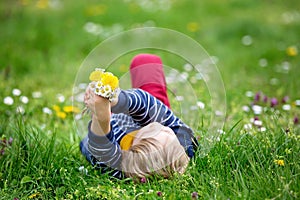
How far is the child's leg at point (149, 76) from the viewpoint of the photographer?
2.31 meters

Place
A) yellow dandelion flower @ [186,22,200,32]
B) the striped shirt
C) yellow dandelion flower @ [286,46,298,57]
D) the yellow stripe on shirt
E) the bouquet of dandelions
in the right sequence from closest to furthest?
the bouquet of dandelions < the striped shirt < the yellow stripe on shirt < yellow dandelion flower @ [286,46,298,57] < yellow dandelion flower @ [186,22,200,32]

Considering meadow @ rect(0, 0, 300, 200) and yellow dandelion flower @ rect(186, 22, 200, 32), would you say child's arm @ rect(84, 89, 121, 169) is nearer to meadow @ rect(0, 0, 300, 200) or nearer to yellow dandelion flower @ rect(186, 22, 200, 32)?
meadow @ rect(0, 0, 300, 200)

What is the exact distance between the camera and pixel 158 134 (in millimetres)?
1809

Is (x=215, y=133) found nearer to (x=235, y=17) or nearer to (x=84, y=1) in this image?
(x=235, y=17)

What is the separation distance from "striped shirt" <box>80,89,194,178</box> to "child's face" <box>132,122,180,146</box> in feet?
0.24

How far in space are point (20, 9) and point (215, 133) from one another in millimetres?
3566

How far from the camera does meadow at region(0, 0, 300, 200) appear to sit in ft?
5.84

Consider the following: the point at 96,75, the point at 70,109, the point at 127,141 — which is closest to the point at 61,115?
the point at 70,109

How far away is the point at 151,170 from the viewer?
181 cm

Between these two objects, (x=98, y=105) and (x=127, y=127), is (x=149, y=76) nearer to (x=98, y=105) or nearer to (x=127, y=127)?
(x=127, y=127)

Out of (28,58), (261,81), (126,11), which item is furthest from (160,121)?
(126,11)

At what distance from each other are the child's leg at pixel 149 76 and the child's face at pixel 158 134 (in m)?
0.43

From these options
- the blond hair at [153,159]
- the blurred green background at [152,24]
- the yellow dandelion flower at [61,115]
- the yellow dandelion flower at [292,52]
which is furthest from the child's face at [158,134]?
the yellow dandelion flower at [292,52]

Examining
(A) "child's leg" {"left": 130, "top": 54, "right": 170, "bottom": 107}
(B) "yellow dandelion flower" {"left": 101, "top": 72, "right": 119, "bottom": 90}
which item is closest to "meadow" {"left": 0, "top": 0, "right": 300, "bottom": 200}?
(A) "child's leg" {"left": 130, "top": 54, "right": 170, "bottom": 107}
